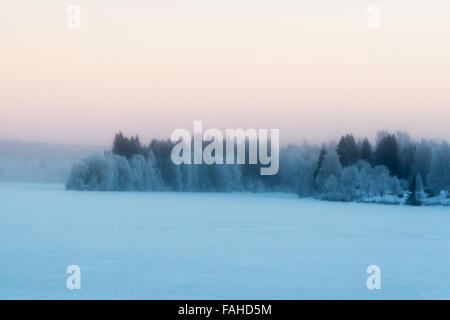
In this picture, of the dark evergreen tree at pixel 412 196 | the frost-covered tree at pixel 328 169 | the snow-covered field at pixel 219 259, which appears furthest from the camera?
the frost-covered tree at pixel 328 169

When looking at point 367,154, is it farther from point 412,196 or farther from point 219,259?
point 219,259

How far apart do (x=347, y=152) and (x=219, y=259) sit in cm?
3020

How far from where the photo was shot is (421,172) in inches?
1583

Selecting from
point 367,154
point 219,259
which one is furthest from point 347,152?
point 219,259

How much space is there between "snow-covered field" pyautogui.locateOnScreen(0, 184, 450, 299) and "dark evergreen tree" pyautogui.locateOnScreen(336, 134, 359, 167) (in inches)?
844

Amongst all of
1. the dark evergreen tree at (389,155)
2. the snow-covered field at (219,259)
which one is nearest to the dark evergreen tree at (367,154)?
the dark evergreen tree at (389,155)

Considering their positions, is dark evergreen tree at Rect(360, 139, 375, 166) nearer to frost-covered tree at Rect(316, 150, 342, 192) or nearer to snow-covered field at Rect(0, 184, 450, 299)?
frost-covered tree at Rect(316, 150, 342, 192)

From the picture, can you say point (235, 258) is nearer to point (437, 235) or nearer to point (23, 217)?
point (437, 235)

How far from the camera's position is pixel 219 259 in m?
11.7

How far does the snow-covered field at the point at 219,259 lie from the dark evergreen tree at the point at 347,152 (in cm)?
2143

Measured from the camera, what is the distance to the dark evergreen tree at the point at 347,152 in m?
40.9

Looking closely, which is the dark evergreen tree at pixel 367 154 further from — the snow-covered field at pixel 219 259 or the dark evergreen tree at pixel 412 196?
the snow-covered field at pixel 219 259
